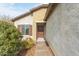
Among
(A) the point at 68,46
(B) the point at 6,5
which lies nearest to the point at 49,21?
(B) the point at 6,5

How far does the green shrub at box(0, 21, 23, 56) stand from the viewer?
14.4 ft

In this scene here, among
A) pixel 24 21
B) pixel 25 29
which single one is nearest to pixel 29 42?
pixel 25 29

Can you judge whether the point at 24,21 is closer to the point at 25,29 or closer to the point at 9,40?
the point at 25,29

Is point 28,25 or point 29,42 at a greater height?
point 28,25

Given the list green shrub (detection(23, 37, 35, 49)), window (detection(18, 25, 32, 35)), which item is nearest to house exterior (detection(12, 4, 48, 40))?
window (detection(18, 25, 32, 35))

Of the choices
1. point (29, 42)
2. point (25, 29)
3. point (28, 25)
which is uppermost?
point (28, 25)

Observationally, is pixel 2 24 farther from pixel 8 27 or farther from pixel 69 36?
pixel 69 36

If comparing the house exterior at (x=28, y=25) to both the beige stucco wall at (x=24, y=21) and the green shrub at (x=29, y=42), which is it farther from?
the green shrub at (x=29, y=42)

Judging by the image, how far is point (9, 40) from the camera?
4.54 m

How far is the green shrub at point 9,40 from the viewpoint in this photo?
439 cm

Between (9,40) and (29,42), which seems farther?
(9,40)

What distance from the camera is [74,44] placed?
9.72ft

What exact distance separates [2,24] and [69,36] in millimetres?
1935

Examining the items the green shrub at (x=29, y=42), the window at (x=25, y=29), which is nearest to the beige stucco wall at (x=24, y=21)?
the window at (x=25, y=29)
